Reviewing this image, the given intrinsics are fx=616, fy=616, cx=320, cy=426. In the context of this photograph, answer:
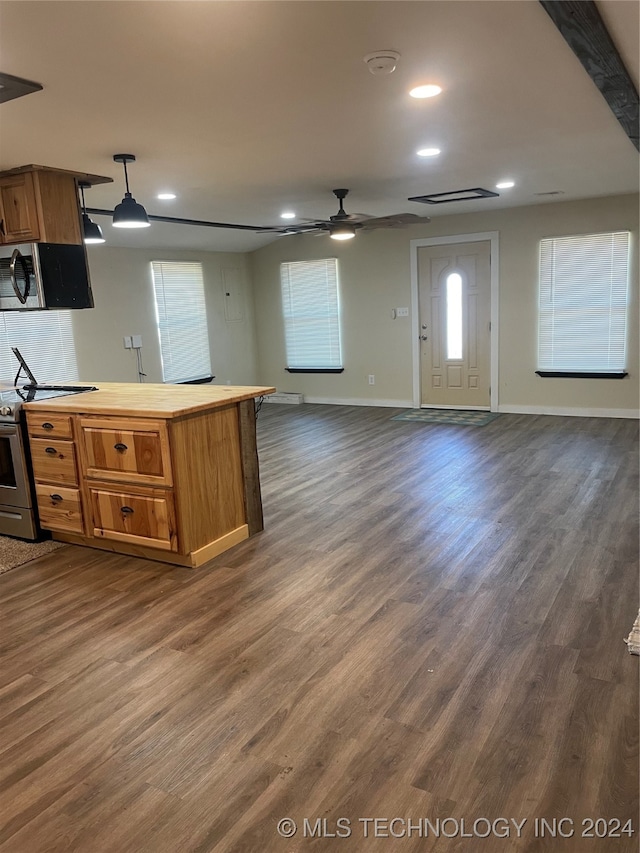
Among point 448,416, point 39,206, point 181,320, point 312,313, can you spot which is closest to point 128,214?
point 39,206

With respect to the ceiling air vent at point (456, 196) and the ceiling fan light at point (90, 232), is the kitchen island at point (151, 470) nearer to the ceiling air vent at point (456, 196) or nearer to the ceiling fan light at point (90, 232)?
the ceiling fan light at point (90, 232)

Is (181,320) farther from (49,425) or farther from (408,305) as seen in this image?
(49,425)

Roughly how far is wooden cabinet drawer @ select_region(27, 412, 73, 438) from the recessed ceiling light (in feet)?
8.40

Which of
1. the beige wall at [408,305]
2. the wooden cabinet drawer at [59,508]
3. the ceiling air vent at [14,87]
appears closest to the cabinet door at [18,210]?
the ceiling air vent at [14,87]

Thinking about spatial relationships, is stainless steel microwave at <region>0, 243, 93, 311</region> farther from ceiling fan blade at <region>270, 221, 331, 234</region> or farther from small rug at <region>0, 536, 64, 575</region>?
ceiling fan blade at <region>270, 221, 331, 234</region>

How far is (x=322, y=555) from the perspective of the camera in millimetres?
3533

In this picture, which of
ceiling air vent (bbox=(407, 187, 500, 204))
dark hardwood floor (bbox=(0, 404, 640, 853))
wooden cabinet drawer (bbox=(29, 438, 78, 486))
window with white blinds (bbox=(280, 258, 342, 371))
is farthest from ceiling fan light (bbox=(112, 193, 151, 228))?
window with white blinds (bbox=(280, 258, 342, 371))

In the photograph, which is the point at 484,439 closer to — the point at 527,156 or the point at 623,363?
the point at 623,363

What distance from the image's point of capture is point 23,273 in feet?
12.8

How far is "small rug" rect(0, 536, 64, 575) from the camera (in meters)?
3.61

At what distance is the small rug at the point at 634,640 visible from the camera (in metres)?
2.46

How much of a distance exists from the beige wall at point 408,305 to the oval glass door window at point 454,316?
1.67 feet

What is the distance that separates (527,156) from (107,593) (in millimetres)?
3964

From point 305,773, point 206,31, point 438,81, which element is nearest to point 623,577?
point 305,773
